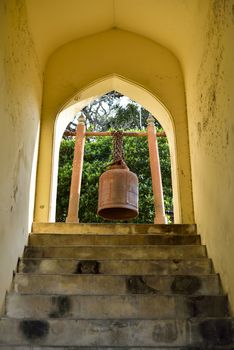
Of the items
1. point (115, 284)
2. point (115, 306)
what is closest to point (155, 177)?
point (115, 284)

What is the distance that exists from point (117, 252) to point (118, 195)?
1.09 metres

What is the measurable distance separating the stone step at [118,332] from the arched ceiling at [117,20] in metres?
2.90

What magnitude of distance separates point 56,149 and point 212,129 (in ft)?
7.28

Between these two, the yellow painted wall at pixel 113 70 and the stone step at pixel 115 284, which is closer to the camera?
the stone step at pixel 115 284

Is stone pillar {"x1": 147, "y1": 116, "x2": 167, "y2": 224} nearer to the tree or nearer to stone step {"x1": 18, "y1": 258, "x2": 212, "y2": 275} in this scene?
stone step {"x1": 18, "y1": 258, "x2": 212, "y2": 275}

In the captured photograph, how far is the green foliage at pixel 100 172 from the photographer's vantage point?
34.6ft

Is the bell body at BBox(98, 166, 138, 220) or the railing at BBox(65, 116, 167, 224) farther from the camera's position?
the railing at BBox(65, 116, 167, 224)

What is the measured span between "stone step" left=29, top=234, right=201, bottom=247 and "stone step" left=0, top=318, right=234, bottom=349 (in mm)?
1297

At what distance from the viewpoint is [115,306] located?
3.32 metres

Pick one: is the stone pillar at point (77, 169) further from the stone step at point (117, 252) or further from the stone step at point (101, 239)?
the stone step at point (117, 252)

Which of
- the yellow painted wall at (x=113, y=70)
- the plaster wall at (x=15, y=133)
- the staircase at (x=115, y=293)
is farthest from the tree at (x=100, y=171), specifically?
the staircase at (x=115, y=293)

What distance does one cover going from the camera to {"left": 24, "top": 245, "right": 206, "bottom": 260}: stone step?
13.3 feet

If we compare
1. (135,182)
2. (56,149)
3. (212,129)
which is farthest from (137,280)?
(56,149)

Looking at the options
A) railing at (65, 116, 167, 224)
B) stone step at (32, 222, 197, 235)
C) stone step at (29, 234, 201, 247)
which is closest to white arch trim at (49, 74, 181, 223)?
stone step at (32, 222, 197, 235)
